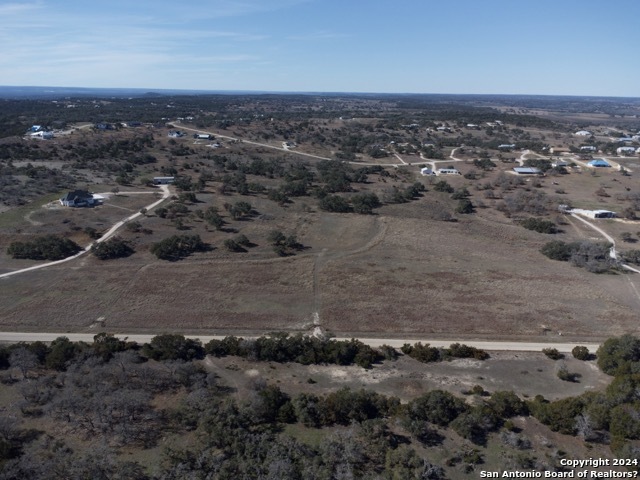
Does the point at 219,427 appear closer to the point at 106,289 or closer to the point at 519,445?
the point at 519,445

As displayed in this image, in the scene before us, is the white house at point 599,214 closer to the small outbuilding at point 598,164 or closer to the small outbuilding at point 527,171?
the small outbuilding at point 527,171

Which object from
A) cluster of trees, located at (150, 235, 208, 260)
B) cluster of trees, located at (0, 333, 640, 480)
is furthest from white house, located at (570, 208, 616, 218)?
cluster of trees, located at (150, 235, 208, 260)

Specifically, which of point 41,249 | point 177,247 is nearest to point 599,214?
point 177,247

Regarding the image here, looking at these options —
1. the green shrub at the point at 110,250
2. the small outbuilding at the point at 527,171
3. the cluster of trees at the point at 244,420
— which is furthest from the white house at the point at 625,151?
the green shrub at the point at 110,250

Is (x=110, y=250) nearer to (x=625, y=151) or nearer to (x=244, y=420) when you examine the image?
(x=244, y=420)

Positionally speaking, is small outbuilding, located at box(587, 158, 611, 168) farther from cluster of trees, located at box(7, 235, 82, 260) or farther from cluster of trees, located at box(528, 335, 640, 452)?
cluster of trees, located at box(7, 235, 82, 260)

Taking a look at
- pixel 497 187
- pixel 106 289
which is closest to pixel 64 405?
pixel 106 289
